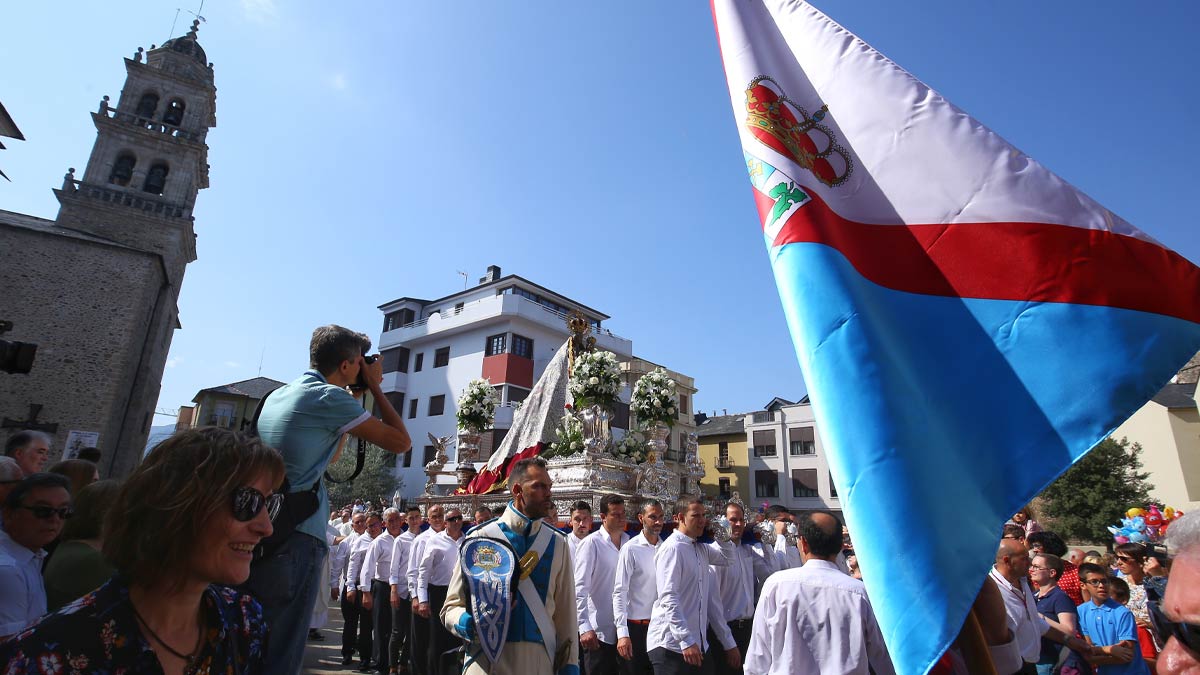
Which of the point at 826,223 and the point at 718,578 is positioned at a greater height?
the point at 826,223

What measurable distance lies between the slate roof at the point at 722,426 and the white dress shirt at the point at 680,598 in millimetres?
43028

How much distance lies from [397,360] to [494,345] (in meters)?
8.63

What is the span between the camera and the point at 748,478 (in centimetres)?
4781

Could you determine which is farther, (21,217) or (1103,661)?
(21,217)

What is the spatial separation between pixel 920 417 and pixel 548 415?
13138 millimetres

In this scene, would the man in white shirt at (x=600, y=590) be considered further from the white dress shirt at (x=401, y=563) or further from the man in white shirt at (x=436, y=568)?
the white dress shirt at (x=401, y=563)

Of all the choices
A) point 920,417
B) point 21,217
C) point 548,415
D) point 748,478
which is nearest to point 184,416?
point 21,217

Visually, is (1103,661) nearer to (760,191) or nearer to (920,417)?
(920,417)

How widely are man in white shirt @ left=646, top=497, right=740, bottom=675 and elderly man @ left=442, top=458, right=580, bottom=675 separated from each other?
70.6 inches

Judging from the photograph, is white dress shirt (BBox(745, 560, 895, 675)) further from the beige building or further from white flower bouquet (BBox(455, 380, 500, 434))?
the beige building

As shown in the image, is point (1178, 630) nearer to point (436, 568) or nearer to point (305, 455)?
point (305, 455)

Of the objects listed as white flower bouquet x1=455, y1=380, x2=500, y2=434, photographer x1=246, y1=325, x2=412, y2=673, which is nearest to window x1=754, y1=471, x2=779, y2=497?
white flower bouquet x1=455, y1=380, x2=500, y2=434

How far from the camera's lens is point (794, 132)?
3256mm

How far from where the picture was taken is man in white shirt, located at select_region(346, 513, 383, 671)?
1047 centimetres
